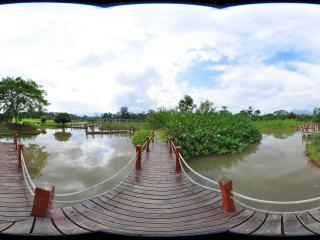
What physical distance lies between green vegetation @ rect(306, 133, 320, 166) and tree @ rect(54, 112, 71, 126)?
5593mm

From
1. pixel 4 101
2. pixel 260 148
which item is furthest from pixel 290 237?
pixel 260 148

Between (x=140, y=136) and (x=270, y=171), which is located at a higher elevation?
(x=140, y=136)

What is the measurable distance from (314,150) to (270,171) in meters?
2.40

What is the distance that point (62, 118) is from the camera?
2311mm

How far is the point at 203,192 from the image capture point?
→ 2779 mm

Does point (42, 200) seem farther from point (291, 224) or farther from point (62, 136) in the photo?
point (291, 224)

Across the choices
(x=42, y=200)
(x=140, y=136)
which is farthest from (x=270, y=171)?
(x=42, y=200)

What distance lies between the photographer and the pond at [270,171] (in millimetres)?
3791

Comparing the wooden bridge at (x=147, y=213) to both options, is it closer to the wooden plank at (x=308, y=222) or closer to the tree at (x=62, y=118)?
the wooden plank at (x=308, y=222)

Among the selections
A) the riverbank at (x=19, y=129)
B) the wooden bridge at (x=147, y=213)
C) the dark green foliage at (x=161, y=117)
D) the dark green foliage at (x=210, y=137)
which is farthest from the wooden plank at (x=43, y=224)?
the dark green foliage at (x=210, y=137)

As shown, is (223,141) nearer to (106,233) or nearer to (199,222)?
(199,222)

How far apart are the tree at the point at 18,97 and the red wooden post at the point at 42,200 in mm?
761

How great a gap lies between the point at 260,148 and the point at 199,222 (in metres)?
6.11

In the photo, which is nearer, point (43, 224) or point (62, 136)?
point (43, 224)
